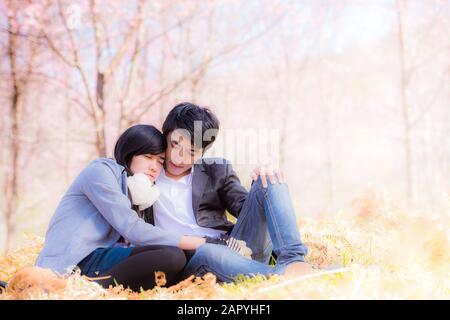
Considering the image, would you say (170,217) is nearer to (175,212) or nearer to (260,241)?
(175,212)

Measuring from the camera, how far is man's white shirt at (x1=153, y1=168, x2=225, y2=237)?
2859 millimetres

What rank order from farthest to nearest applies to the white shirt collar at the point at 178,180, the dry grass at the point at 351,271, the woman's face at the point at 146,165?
the white shirt collar at the point at 178,180
the woman's face at the point at 146,165
the dry grass at the point at 351,271

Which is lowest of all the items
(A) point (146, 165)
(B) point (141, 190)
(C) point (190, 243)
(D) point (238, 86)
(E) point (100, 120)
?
(C) point (190, 243)

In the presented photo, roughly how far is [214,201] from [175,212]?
238mm

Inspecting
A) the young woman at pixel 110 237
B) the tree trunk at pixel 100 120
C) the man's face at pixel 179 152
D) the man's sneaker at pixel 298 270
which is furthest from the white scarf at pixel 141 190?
the tree trunk at pixel 100 120

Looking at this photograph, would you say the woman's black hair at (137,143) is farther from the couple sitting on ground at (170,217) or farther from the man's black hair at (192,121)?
the man's black hair at (192,121)

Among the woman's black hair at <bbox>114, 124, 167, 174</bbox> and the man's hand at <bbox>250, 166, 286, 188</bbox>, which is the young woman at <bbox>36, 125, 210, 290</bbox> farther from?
the man's hand at <bbox>250, 166, 286, 188</bbox>

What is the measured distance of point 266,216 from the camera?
2.65 meters

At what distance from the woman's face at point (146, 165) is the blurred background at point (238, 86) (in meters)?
0.70

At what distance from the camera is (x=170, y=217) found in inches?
113

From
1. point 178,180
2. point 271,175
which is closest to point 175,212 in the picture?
point 178,180

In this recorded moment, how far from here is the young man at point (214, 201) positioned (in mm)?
2568

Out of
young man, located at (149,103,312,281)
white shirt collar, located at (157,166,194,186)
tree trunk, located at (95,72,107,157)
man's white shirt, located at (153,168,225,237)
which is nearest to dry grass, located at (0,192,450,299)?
young man, located at (149,103,312,281)
